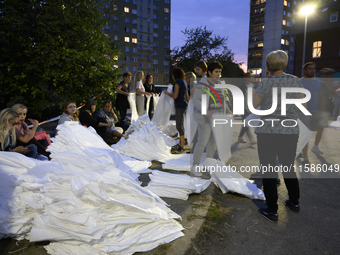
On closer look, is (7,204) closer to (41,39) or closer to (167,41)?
(41,39)

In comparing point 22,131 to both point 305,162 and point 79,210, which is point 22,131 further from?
point 305,162

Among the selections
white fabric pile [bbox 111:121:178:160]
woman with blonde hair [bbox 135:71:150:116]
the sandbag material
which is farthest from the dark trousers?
woman with blonde hair [bbox 135:71:150:116]

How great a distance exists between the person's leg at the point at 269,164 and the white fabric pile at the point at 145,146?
266 cm

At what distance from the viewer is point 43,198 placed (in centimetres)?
226

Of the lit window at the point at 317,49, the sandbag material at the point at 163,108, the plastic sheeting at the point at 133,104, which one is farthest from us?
the lit window at the point at 317,49

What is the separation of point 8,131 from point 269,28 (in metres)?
64.2

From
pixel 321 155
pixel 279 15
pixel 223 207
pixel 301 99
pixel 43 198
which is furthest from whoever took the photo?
pixel 279 15

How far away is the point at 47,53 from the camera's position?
604 cm

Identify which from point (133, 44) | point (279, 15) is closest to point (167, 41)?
point (133, 44)

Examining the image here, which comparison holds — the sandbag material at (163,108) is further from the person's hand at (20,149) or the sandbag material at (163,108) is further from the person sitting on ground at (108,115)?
the person's hand at (20,149)

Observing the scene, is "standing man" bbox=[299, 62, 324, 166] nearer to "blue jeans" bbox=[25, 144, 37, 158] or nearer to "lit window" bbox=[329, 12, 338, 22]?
"blue jeans" bbox=[25, 144, 37, 158]

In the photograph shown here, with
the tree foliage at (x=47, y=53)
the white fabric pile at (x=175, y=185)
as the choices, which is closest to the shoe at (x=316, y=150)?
the white fabric pile at (x=175, y=185)

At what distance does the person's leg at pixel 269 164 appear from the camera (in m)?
2.86

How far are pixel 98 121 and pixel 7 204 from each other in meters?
4.30
